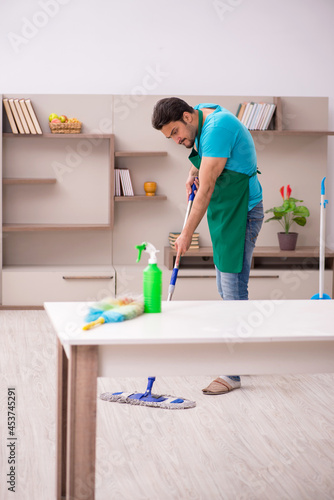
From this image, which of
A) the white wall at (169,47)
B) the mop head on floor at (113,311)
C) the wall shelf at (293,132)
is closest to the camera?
the mop head on floor at (113,311)

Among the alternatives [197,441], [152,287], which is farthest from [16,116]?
[152,287]

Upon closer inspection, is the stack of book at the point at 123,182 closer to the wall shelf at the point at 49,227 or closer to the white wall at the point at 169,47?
the wall shelf at the point at 49,227

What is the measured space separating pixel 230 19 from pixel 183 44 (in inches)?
17.8

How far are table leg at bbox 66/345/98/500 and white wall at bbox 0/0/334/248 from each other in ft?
12.7

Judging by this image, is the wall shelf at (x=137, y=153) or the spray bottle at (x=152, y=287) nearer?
the spray bottle at (x=152, y=287)

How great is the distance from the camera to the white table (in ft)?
5.50

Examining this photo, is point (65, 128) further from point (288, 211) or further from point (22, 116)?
point (288, 211)

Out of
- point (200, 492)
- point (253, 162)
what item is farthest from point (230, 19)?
point (200, 492)

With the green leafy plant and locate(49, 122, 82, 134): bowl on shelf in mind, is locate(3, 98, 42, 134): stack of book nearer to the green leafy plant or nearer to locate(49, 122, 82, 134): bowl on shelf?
locate(49, 122, 82, 134): bowl on shelf

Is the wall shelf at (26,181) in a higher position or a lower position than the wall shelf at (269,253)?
higher

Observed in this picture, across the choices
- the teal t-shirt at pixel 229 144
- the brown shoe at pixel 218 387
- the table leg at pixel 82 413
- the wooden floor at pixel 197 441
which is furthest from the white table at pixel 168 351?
the brown shoe at pixel 218 387

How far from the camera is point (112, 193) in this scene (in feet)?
16.9

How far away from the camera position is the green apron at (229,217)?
3000mm

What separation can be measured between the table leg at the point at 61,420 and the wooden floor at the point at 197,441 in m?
0.12
